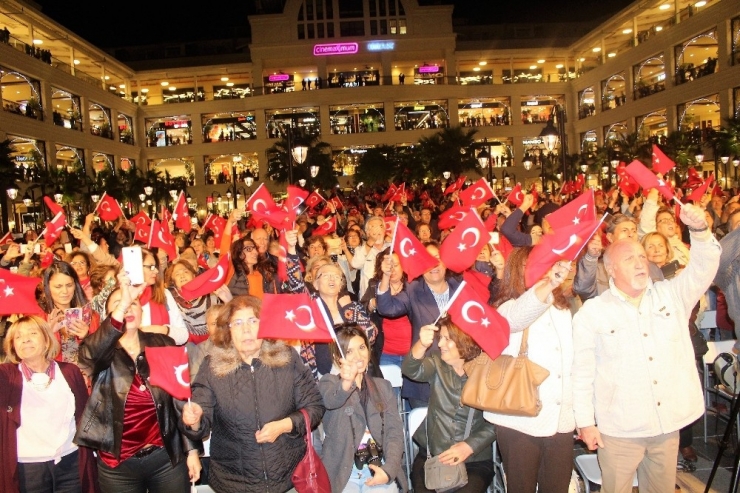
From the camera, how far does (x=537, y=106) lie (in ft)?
178

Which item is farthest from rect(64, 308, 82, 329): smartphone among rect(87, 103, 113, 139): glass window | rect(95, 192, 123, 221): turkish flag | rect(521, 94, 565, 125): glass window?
rect(521, 94, 565, 125): glass window

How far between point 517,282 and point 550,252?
40 cm

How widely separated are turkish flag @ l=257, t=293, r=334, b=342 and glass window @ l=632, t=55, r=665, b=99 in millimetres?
40765

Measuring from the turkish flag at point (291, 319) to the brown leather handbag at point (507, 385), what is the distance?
1.01 meters

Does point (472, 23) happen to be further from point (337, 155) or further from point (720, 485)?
point (720, 485)

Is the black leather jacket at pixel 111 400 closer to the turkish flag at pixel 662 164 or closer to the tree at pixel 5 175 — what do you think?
the turkish flag at pixel 662 164

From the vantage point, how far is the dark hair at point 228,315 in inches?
163

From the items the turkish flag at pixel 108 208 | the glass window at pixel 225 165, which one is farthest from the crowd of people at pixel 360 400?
the glass window at pixel 225 165

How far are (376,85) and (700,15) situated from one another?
24345mm

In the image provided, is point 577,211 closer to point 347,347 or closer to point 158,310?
point 347,347

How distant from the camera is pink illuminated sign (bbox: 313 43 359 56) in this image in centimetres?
5256

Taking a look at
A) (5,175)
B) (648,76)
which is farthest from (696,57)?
(5,175)

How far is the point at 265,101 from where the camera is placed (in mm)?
52031

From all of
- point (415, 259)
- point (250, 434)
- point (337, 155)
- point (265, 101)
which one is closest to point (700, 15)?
point (337, 155)
